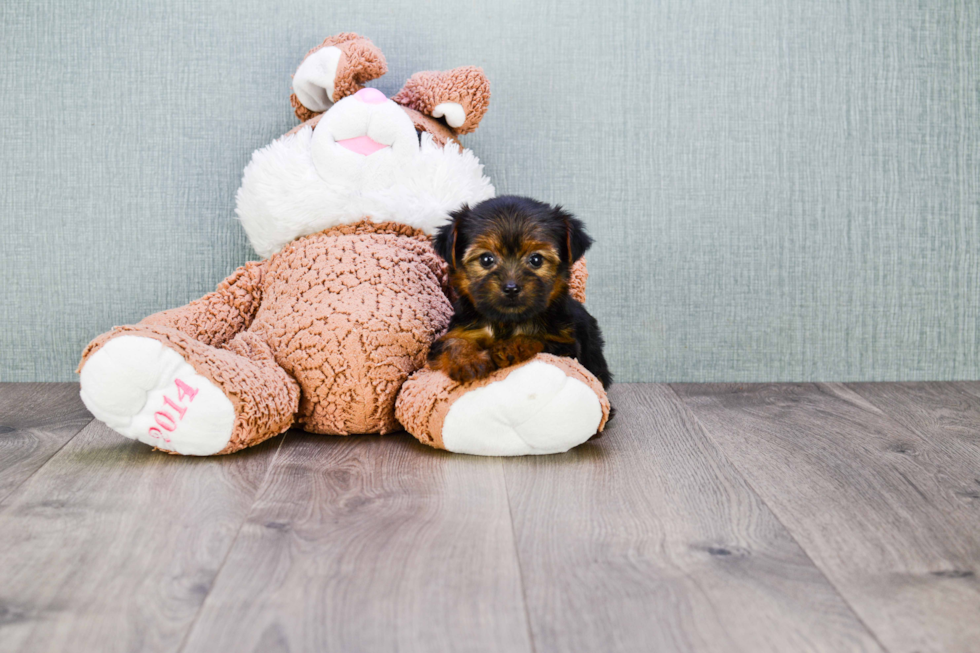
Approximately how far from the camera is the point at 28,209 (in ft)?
8.26

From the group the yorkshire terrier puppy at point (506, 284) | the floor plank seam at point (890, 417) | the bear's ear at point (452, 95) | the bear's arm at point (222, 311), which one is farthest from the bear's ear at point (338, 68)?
the floor plank seam at point (890, 417)

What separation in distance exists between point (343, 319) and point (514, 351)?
467 millimetres

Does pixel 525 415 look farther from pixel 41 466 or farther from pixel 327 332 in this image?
pixel 41 466

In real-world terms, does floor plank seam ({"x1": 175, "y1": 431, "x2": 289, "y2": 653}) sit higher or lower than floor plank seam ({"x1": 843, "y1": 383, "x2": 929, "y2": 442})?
higher

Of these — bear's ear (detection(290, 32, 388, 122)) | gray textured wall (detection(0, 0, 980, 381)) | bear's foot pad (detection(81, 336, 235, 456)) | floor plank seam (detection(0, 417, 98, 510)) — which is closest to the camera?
floor plank seam (detection(0, 417, 98, 510))

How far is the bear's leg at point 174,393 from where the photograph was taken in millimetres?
1640

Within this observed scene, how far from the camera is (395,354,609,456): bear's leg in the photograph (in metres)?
1.70

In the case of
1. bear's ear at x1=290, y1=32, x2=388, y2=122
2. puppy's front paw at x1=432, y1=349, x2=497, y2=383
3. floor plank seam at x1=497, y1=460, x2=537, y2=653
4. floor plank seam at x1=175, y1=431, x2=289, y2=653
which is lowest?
floor plank seam at x1=497, y1=460, x2=537, y2=653

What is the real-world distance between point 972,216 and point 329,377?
7.18 feet

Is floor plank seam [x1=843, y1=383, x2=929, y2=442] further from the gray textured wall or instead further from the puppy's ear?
the puppy's ear

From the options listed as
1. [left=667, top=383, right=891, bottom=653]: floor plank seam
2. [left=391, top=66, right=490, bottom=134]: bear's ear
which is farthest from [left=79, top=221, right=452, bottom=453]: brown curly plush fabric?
[left=667, top=383, right=891, bottom=653]: floor plank seam

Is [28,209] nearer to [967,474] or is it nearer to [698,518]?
Result: [698,518]

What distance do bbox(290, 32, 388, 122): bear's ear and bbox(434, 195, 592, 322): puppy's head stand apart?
63cm

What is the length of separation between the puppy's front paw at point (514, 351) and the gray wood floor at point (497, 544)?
23 centimetres
